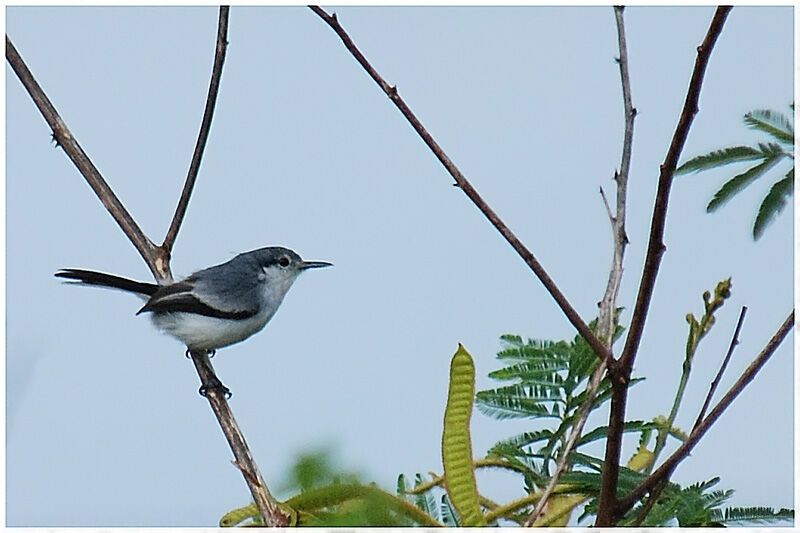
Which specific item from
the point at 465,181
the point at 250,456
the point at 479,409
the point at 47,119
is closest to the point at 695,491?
the point at 479,409

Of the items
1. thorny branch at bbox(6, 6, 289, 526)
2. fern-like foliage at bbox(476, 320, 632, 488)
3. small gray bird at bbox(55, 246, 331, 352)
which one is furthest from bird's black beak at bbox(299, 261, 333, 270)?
fern-like foliage at bbox(476, 320, 632, 488)

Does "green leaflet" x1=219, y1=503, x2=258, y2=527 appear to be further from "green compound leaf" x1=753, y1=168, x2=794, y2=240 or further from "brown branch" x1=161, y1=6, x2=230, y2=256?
"brown branch" x1=161, y1=6, x2=230, y2=256

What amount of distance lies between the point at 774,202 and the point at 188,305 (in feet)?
7.76

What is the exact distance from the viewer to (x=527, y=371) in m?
1.45

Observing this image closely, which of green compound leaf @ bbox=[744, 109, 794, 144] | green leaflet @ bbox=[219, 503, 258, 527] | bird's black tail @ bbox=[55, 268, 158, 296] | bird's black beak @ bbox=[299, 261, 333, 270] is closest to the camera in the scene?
green leaflet @ bbox=[219, 503, 258, 527]

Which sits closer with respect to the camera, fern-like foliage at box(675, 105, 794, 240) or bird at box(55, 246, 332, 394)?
fern-like foliage at box(675, 105, 794, 240)

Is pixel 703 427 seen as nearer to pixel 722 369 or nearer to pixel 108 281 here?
pixel 722 369

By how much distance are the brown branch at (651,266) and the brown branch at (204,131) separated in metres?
1.20

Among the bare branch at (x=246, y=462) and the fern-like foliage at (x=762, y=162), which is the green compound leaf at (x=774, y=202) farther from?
the bare branch at (x=246, y=462)

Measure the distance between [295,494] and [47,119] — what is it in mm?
1425

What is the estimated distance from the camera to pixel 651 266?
3.28 feet

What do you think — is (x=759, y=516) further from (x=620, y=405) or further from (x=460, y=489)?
(x=460, y=489)

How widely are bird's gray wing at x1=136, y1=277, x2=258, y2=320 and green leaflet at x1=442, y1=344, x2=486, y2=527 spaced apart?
1960mm

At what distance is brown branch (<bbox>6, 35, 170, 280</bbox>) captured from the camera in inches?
78.0
